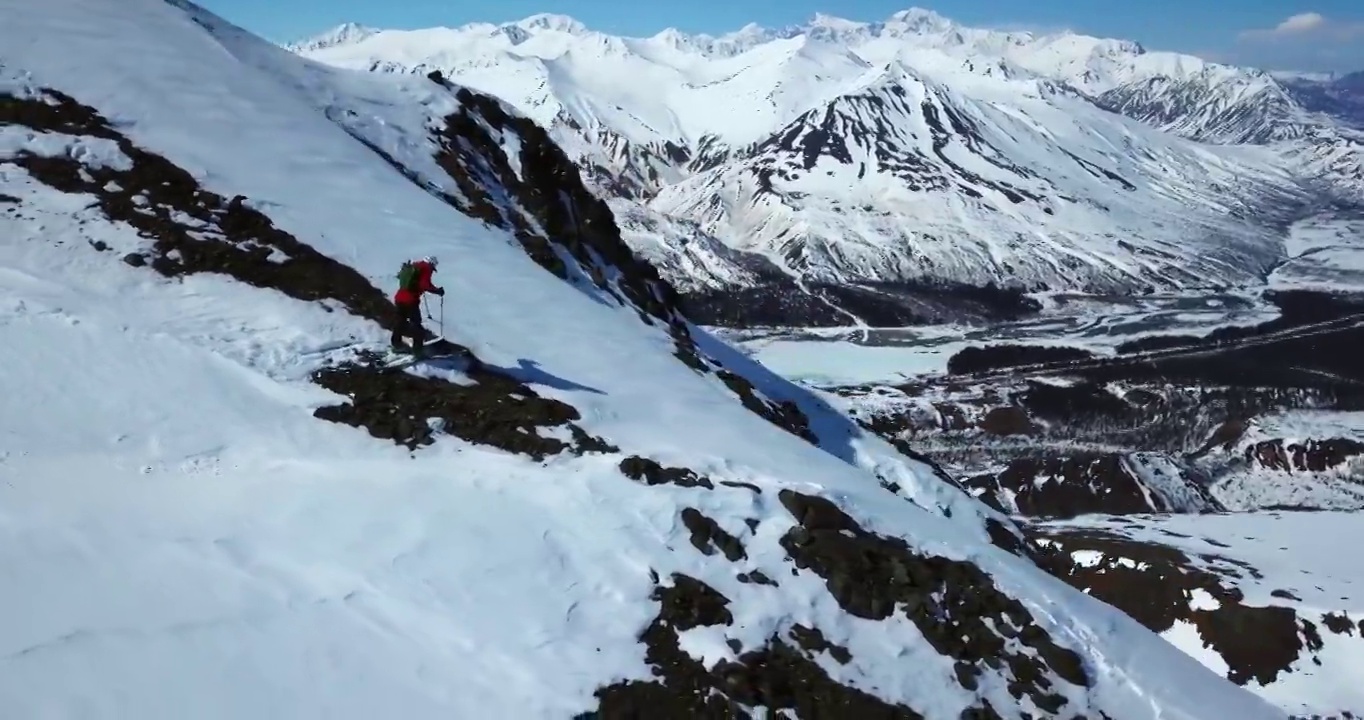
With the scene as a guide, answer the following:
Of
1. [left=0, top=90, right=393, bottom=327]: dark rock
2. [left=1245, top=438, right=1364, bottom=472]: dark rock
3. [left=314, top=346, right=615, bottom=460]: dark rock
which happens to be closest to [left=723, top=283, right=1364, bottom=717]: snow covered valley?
[left=1245, top=438, right=1364, bottom=472]: dark rock

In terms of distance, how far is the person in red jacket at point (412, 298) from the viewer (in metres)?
20.5

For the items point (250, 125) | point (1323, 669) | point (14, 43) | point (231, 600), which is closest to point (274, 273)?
point (250, 125)

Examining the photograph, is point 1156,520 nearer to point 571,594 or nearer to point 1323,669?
A: point 1323,669

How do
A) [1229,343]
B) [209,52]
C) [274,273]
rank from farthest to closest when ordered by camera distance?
[1229,343] → [209,52] → [274,273]

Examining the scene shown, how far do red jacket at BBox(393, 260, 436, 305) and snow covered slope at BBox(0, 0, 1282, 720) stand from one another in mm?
1824

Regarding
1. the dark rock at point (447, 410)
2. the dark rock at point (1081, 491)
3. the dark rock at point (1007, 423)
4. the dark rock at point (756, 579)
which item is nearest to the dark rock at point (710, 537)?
the dark rock at point (756, 579)

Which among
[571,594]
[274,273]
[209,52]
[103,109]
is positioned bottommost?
[571,594]

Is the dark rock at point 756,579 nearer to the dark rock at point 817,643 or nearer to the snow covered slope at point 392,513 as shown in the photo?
the snow covered slope at point 392,513

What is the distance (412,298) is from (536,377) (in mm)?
3728

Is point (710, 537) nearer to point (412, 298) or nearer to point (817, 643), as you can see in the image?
point (817, 643)

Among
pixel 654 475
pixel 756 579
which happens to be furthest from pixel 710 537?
pixel 654 475

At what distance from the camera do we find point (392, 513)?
624 inches

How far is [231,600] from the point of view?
12977 millimetres

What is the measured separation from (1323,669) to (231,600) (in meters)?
54.1
